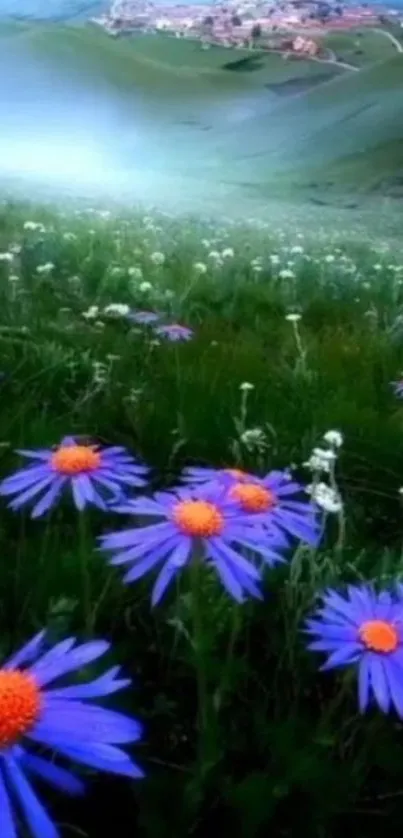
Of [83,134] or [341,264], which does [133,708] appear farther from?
[83,134]

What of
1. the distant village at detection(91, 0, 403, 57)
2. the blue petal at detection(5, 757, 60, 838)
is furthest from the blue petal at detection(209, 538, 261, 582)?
the distant village at detection(91, 0, 403, 57)

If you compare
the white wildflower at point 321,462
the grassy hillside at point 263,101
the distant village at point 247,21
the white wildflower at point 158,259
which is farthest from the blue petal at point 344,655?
the distant village at point 247,21

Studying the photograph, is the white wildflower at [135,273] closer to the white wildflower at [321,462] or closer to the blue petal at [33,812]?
the white wildflower at [321,462]

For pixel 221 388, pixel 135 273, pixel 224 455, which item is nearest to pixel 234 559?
pixel 224 455

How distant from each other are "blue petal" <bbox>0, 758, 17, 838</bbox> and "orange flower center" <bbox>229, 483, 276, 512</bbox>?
0.15 metres

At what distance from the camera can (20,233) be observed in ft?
5.70

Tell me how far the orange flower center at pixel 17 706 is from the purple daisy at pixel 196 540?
0.20 feet

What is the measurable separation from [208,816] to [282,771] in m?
0.02

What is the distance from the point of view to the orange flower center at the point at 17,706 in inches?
8.0

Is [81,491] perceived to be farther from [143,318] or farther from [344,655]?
[143,318]

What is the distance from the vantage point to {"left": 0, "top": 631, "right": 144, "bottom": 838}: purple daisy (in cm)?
19

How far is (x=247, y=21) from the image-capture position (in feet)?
Result: 6.61

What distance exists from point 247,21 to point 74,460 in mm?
1810

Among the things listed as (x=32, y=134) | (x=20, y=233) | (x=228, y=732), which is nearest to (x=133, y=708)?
(x=228, y=732)
